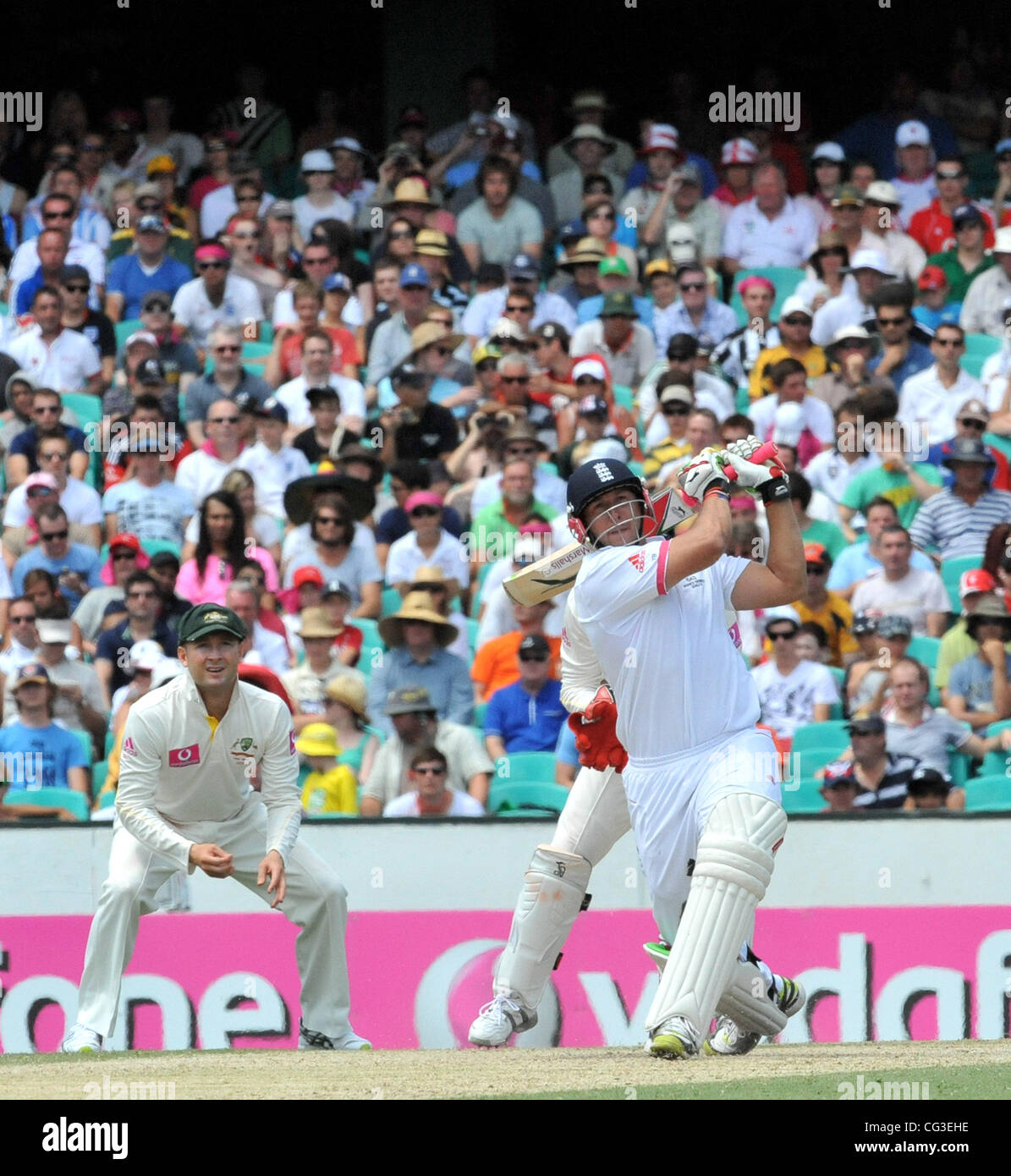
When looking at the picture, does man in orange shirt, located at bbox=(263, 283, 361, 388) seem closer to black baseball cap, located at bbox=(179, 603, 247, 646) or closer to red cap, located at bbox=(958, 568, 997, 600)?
red cap, located at bbox=(958, 568, 997, 600)

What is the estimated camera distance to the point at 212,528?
37.3 feet

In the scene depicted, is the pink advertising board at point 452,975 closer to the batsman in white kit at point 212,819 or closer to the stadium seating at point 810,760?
the stadium seating at point 810,760

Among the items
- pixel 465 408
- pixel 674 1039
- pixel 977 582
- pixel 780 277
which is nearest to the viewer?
pixel 674 1039

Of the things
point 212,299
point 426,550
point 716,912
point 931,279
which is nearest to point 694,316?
point 931,279

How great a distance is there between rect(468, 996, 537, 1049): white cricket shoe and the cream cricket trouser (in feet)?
3.21

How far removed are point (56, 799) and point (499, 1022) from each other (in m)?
3.68

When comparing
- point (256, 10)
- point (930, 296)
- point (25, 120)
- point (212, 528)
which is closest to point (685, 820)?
point (212, 528)

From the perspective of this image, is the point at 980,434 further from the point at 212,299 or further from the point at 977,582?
the point at 212,299

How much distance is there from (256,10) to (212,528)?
8.57m

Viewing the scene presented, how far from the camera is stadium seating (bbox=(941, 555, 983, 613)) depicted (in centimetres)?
1121

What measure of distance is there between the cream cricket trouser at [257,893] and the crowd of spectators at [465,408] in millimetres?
1674

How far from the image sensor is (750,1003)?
21.4 feet

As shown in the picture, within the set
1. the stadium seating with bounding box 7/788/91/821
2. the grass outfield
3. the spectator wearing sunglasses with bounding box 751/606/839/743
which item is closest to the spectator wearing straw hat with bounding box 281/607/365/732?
the stadium seating with bounding box 7/788/91/821

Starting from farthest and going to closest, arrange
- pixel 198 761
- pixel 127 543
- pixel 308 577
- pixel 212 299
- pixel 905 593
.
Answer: pixel 212 299, pixel 127 543, pixel 308 577, pixel 905 593, pixel 198 761
